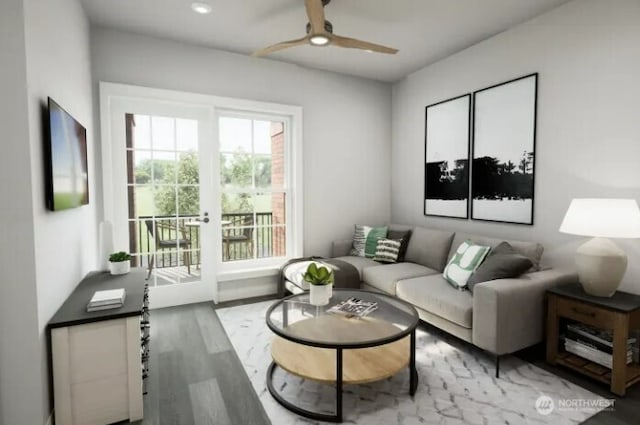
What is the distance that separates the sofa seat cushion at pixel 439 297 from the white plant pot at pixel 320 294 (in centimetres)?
92

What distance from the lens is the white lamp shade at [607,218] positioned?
214 cm

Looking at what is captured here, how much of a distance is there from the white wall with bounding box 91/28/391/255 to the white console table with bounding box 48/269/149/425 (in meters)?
2.47

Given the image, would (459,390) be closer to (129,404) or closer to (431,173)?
(129,404)

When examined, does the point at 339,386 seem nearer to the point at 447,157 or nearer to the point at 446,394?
the point at 446,394

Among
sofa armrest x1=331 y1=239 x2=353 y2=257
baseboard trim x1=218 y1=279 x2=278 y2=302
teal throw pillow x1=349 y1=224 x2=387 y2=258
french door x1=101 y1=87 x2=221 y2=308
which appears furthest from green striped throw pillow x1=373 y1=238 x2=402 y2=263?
french door x1=101 y1=87 x2=221 y2=308

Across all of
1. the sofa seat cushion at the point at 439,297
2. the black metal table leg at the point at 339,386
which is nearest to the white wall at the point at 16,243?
the black metal table leg at the point at 339,386

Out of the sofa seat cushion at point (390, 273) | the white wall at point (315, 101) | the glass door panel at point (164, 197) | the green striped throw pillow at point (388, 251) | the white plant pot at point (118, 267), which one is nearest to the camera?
the white plant pot at point (118, 267)

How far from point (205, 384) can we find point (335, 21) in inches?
124

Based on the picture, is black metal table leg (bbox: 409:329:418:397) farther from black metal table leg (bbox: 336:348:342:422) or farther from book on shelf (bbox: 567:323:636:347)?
book on shelf (bbox: 567:323:636:347)

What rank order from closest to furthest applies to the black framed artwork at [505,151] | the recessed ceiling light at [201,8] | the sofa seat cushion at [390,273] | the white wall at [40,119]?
the white wall at [40,119], the recessed ceiling light at [201,8], the black framed artwork at [505,151], the sofa seat cushion at [390,273]

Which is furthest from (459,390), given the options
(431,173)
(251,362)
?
(431,173)

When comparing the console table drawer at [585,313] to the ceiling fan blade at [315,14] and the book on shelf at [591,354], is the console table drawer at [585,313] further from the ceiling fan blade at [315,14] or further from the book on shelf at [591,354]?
the ceiling fan blade at [315,14]

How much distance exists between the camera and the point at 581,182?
276cm

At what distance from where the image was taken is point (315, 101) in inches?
170
